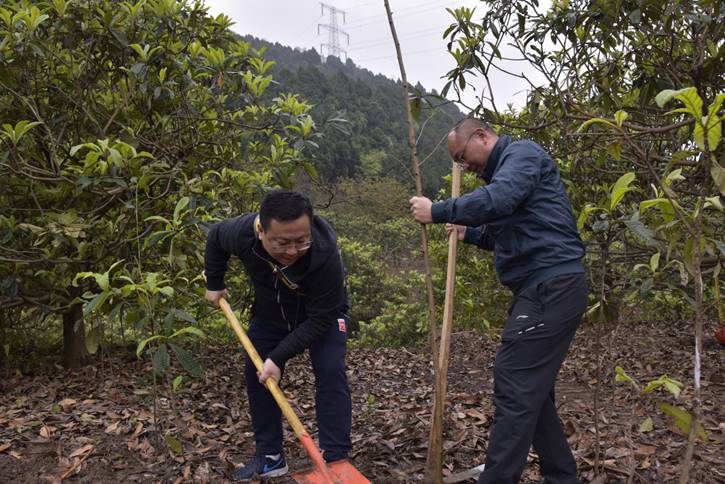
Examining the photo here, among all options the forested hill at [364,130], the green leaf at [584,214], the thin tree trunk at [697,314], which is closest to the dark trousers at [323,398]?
the green leaf at [584,214]

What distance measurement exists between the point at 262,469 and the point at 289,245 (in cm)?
127

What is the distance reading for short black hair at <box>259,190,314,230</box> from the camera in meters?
2.46

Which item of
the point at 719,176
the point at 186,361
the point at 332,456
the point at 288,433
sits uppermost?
the point at 719,176

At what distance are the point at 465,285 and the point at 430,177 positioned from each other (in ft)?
88.6

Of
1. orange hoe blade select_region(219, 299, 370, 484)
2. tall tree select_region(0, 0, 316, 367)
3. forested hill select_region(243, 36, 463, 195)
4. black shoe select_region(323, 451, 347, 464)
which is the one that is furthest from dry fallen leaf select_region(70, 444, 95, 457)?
forested hill select_region(243, 36, 463, 195)

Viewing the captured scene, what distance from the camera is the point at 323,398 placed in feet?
9.60

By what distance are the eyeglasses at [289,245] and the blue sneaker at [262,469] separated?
1.19 m

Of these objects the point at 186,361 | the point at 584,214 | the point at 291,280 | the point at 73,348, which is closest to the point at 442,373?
the point at 291,280

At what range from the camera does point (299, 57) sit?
240ft

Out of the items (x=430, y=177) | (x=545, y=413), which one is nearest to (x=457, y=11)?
(x=545, y=413)

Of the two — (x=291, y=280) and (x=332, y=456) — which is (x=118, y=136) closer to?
(x=291, y=280)

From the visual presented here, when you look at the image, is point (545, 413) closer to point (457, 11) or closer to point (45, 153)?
point (457, 11)

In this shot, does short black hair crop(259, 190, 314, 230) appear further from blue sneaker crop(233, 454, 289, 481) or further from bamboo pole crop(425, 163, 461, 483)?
blue sneaker crop(233, 454, 289, 481)

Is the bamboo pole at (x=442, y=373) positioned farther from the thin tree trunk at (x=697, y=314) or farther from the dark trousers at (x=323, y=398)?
the thin tree trunk at (x=697, y=314)
